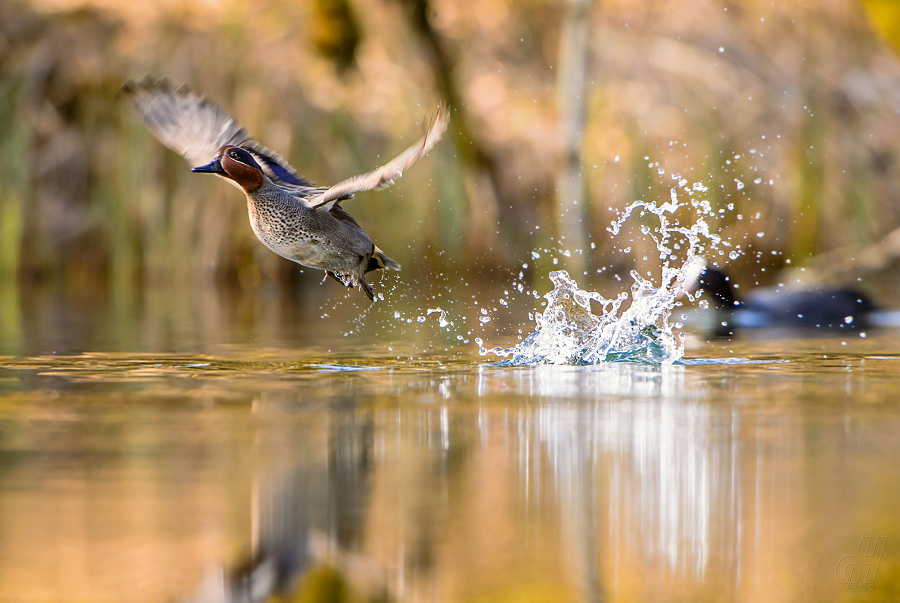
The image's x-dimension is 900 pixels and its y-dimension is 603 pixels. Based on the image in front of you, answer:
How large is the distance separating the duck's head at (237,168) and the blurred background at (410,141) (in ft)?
20.5

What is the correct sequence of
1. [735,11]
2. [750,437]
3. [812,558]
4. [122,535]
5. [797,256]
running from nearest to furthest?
1. [812,558]
2. [122,535]
3. [750,437]
4. [797,256]
5. [735,11]

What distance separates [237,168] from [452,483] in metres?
2.85

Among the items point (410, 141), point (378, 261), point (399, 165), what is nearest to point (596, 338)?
point (378, 261)

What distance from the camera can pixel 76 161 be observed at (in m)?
13.2

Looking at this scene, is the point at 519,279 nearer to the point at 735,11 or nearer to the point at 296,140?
the point at 296,140

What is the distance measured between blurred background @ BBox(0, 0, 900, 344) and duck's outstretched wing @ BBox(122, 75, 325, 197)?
6163mm

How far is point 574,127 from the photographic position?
36.9 feet

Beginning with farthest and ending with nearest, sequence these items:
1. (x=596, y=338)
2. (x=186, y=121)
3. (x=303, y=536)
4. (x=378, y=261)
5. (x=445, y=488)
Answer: (x=378, y=261) → (x=596, y=338) → (x=186, y=121) → (x=445, y=488) → (x=303, y=536)

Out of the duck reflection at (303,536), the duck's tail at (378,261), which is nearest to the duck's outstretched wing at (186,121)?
the duck's tail at (378,261)

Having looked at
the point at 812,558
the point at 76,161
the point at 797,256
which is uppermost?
the point at 76,161

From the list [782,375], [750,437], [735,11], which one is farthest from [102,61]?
[750,437]

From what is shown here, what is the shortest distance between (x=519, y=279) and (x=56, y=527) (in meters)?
10.7

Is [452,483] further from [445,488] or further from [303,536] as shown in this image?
[303,536]

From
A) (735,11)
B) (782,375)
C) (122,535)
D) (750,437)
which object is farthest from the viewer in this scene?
(735,11)
